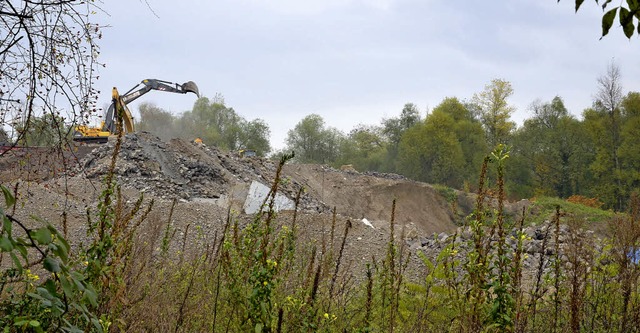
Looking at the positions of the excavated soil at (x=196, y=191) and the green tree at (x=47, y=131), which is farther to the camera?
the excavated soil at (x=196, y=191)

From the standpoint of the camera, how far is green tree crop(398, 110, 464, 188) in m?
47.1

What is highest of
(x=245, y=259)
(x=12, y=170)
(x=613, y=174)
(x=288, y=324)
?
(x=613, y=174)

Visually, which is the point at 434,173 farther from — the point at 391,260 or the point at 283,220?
the point at 391,260

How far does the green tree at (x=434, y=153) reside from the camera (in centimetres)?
4712

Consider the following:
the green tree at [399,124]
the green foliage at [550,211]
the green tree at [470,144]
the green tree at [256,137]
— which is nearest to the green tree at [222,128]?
the green tree at [256,137]

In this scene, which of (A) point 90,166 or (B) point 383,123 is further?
(B) point 383,123

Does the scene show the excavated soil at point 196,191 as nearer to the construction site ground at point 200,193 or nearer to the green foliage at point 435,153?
the construction site ground at point 200,193

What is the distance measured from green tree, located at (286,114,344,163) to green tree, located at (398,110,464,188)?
55.6 feet

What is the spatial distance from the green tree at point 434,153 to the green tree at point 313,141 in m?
17.0

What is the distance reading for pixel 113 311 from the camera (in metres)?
3.08

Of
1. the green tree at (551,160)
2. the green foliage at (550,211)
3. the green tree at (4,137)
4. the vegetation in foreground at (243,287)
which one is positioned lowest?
the vegetation in foreground at (243,287)

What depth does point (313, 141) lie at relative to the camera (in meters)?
66.5

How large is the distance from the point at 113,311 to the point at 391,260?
1588mm

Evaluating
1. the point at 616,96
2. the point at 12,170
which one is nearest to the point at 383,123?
the point at 616,96
